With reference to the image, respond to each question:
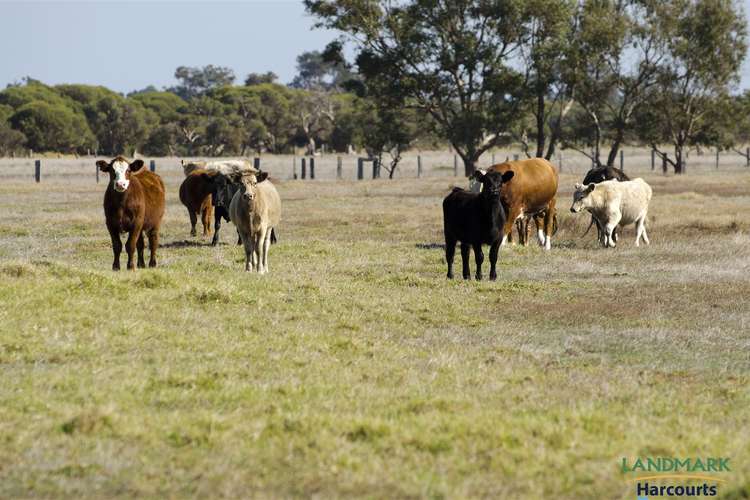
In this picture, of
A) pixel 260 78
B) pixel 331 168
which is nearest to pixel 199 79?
pixel 260 78

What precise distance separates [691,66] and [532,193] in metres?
38.6

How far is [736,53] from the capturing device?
5709 centimetres

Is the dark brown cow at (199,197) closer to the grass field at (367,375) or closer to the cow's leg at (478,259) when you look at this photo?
the grass field at (367,375)

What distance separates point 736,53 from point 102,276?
49.7m

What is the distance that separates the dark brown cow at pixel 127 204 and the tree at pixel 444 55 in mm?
31014

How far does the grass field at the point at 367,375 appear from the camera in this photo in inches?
260

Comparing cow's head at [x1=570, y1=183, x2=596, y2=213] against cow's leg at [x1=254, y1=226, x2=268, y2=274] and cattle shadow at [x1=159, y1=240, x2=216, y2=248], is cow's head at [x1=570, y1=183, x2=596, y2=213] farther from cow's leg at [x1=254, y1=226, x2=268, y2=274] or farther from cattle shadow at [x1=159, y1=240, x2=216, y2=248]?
cow's leg at [x1=254, y1=226, x2=268, y2=274]

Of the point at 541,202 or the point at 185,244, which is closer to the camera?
the point at 541,202

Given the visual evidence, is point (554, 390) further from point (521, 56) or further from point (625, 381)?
point (521, 56)

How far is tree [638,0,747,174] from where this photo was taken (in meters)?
54.9

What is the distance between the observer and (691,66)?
56094mm

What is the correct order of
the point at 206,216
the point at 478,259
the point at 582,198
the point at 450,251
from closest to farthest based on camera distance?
the point at 478,259
the point at 450,251
the point at 582,198
the point at 206,216

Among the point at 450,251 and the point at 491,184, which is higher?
the point at 491,184

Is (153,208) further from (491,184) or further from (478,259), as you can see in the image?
(491,184)
